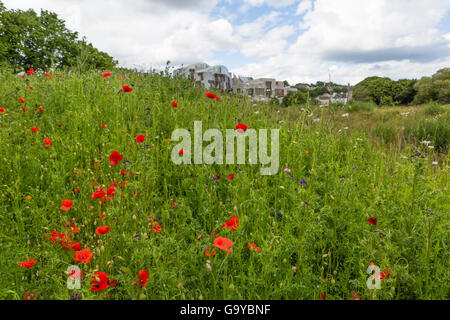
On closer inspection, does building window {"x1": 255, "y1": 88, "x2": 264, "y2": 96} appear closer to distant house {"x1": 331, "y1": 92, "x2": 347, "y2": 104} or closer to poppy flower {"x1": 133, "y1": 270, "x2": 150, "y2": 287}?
distant house {"x1": 331, "y1": 92, "x2": 347, "y2": 104}

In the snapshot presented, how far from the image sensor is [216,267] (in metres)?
1.77

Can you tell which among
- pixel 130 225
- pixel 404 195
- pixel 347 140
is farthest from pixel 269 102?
pixel 130 225

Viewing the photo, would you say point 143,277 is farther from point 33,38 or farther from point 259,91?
point 33,38

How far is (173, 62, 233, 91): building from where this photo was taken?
23.1 feet

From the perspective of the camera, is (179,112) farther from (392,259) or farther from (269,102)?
(392,259)

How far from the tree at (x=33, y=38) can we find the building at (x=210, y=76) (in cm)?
1897

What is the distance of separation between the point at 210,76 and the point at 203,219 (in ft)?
19.0

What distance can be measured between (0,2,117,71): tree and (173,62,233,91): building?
62.3ft

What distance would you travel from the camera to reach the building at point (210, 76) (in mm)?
7051

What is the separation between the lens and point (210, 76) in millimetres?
7590

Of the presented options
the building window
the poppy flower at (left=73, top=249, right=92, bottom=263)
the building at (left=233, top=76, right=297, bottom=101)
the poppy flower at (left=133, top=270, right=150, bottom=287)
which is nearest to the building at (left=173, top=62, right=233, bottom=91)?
the building at (left=233, top=76, right=297, bottom=101)

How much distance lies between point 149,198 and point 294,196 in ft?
4.10

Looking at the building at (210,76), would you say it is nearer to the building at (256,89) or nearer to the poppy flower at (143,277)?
the building at (256,89)

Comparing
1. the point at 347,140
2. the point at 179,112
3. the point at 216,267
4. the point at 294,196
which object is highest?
the point at 179,112
